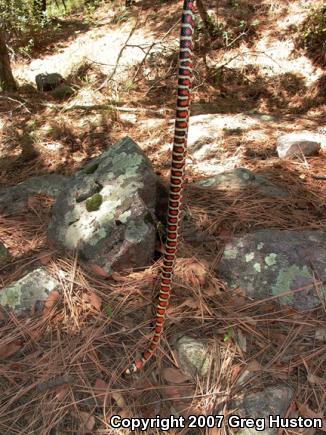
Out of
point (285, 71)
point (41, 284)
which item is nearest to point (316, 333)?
point (41, 284)

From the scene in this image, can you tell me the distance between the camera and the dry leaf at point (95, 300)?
2432 millimetres

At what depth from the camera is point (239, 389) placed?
1964 millimetres

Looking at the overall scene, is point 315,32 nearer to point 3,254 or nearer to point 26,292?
point 3,254

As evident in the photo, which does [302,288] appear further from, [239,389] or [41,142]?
[41,142]

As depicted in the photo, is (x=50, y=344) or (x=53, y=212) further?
(x=53, y=212)

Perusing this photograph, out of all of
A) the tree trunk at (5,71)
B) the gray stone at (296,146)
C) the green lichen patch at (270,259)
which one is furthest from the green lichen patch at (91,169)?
the tree trunk at (5,71)

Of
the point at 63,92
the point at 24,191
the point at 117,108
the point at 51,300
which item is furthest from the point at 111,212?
the point at 63,92

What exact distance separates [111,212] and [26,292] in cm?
82

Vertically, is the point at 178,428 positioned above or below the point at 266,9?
below

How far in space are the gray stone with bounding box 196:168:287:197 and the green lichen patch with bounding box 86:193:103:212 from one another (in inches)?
42.0

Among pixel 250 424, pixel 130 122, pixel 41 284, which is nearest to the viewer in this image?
pixel 250 424

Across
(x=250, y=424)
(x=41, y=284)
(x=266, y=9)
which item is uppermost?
(x=266, y=9)

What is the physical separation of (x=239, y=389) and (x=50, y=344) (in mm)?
1168

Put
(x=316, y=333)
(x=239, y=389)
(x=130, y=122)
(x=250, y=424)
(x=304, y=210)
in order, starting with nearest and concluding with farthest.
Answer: (x=250, y=424) < (x=239, y=389) < (x=316, y=333) < (x=304, y=210) < (x=130, y=122)
